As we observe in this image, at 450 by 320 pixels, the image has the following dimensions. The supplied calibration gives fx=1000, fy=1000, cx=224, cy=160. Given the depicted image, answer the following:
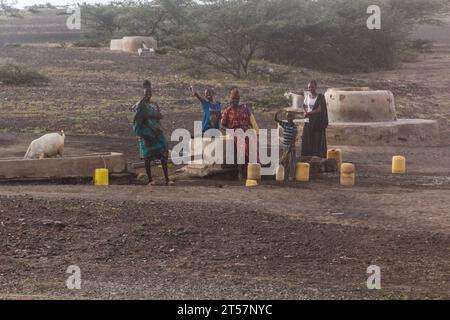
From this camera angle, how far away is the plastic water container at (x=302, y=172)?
13453 millimetres

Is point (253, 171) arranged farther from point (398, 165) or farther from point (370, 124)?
point (370, 124)

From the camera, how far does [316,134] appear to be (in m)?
14.3

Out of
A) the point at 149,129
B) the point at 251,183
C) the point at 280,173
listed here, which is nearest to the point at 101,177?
the point at 149,129

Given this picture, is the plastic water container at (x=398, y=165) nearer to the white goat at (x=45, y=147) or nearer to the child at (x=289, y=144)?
the child at (x=289, y=144)

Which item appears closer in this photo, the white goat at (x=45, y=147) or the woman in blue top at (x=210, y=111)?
the white goat at (x=45, y=147)

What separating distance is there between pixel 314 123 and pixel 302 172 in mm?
991

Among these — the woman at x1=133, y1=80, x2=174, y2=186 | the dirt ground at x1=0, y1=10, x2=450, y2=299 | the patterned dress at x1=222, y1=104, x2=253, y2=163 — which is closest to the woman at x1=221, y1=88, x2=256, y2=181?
the patterned dress at x1=222, y1=104, x2=253, y2=163

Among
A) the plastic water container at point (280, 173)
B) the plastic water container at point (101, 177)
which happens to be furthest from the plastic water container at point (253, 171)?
the plastic water container at point (101, 177)

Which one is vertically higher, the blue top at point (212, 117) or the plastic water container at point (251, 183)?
the blue top at point (212, 117)

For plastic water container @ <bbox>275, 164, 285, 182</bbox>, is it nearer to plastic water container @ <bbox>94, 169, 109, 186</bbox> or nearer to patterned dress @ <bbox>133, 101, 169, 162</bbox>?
patterned dress @ <bbox>133, 101, 169, 162</bbox>

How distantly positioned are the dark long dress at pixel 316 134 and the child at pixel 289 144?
82 cm

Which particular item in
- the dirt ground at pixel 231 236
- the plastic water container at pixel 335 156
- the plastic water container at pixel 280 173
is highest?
the plastic water container at pixel 335 156

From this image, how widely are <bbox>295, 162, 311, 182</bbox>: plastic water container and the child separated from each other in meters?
0.09
